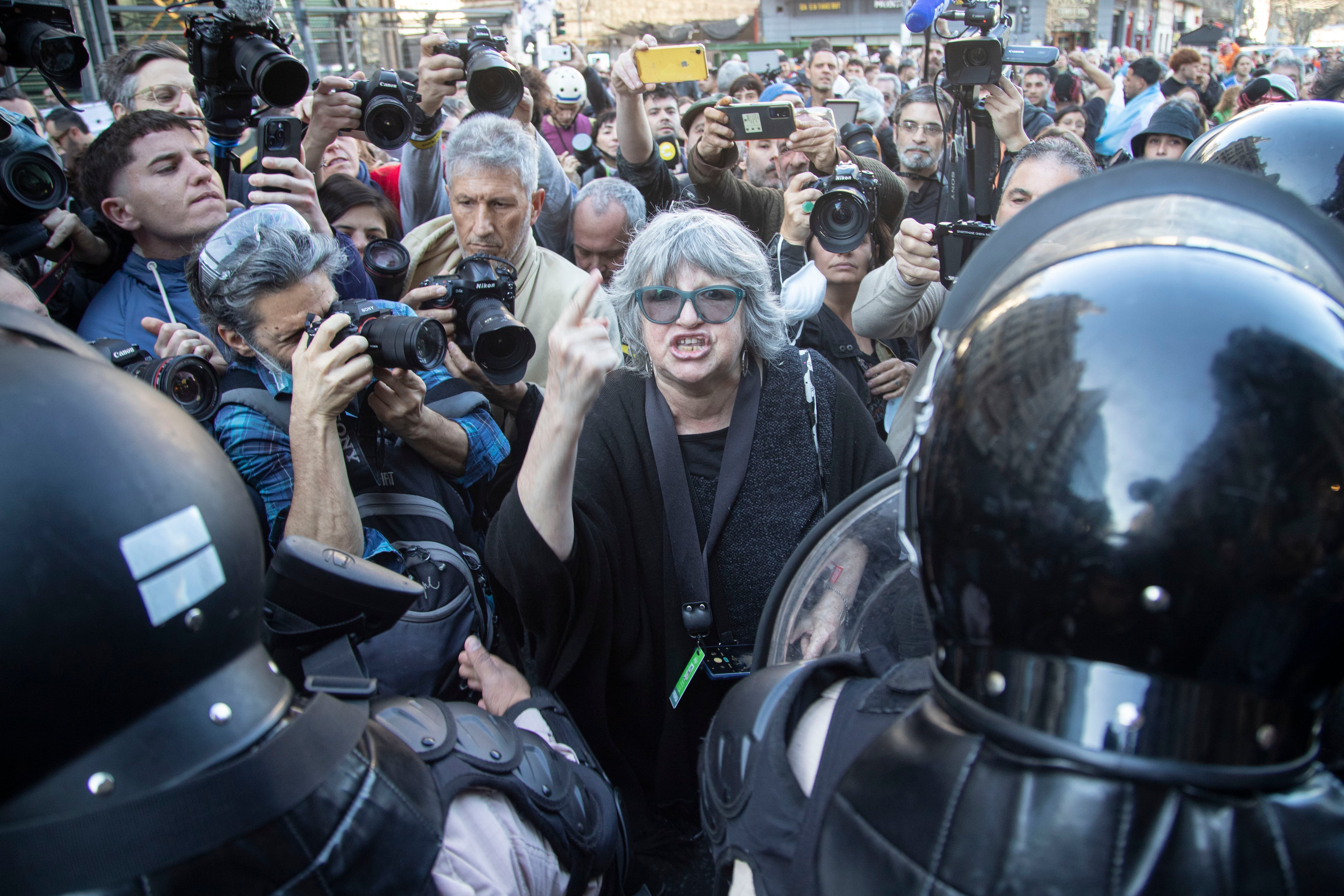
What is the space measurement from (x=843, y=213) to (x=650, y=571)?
1.51 m

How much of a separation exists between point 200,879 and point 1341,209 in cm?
215

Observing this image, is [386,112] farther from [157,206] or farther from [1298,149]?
[1298,149]

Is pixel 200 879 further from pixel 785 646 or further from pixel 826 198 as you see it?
pixel 826 198

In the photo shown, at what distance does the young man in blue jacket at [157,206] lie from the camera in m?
2.74

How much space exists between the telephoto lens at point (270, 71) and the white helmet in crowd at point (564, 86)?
14.1 ft

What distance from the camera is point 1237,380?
0.70 metres

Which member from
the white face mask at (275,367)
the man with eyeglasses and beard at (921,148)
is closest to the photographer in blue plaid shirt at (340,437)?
the white face mask at (275,367)

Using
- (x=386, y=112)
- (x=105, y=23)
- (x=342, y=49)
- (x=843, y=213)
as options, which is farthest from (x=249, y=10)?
(x=342, y=49)

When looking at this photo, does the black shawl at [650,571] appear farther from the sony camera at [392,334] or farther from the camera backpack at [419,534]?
the sony camera at [392,334]

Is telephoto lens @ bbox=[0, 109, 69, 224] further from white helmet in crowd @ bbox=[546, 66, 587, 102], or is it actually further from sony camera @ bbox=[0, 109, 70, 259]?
white helmet in crowd @ bbox=[546, 66, 587, 102]

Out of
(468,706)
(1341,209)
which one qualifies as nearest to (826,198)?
(1341,209)

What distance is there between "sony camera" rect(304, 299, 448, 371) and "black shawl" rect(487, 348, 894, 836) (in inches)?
16.9

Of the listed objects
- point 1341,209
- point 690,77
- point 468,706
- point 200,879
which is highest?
point 690,77

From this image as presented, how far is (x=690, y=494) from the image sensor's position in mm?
2273
